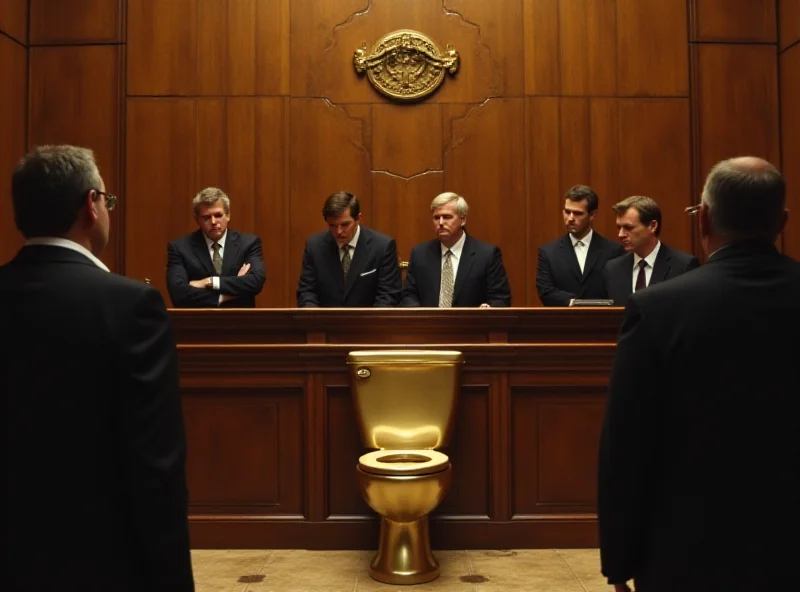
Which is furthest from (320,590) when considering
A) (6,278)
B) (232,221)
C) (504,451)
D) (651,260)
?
(232,221)

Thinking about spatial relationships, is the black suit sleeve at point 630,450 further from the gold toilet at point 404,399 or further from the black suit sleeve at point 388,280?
the black suit sleeve at point 388,280

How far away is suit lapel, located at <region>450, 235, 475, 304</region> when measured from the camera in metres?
4.57

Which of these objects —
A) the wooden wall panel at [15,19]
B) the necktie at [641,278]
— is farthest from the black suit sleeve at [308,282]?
the wooden wall panel at [15,19]

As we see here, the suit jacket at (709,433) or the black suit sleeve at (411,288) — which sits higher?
the black suit sleeve at (411,288)

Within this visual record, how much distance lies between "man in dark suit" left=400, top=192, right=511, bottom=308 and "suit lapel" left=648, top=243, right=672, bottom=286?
81 centimetres

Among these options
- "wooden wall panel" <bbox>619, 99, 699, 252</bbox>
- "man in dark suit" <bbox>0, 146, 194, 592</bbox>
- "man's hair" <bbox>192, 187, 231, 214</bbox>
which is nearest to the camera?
"man in dark suit" <bbox>0, 146, 194, 592</bbox>

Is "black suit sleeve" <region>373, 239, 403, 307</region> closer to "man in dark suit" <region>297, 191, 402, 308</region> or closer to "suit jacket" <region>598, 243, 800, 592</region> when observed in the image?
"man in dark suit" <region>297, 191, 402, 308</region>

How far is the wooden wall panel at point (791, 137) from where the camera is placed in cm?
556

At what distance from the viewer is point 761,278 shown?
144 centimetres

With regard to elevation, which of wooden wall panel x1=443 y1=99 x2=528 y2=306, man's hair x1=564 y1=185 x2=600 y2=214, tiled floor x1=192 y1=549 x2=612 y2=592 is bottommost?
tiled floor x1=192 y1=549 x2=612 y2=592

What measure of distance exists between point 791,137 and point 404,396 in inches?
153

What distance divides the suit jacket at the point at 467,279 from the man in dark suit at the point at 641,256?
2.04 feet

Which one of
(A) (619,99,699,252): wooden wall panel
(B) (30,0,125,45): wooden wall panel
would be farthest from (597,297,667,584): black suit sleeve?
(B) (30,0,125,45): wooden wall panel

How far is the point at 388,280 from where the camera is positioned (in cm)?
458
